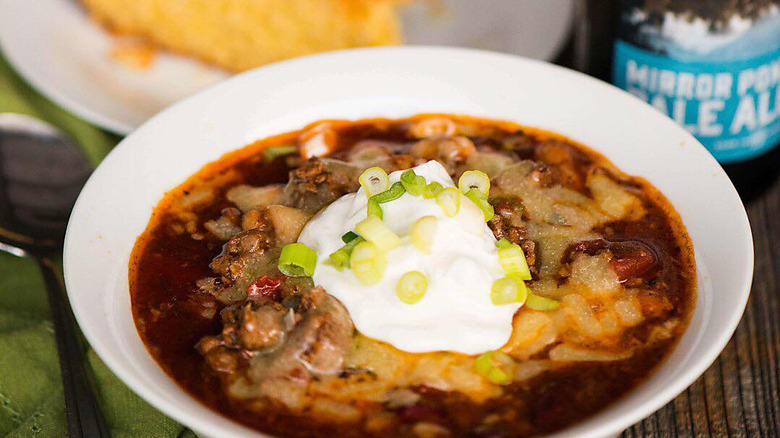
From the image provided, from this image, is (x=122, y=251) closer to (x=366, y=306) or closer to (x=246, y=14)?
(x=366, y=306)

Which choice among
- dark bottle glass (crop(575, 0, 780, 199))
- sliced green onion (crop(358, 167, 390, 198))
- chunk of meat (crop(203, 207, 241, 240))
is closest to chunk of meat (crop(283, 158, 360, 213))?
chunk of meat (crop(203, 207, 241, 240))

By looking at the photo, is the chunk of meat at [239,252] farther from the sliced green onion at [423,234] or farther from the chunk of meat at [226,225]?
the sliced green onion at [423,234]

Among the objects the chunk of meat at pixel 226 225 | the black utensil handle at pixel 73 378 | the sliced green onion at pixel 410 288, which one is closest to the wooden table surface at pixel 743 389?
the sliced green onion at pixel 410 288

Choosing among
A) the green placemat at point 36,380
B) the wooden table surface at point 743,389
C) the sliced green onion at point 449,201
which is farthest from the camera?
the wooden table surface at point 743,389

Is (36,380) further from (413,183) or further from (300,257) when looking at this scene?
(413,183)

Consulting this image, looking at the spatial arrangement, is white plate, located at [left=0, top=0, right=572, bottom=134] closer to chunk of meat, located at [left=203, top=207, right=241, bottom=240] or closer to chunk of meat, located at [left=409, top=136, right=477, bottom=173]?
chunk of meat, located at [left=203, top=207, right=241, bottom=240]

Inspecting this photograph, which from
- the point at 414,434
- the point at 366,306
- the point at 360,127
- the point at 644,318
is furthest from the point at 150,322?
the point at 644,318
